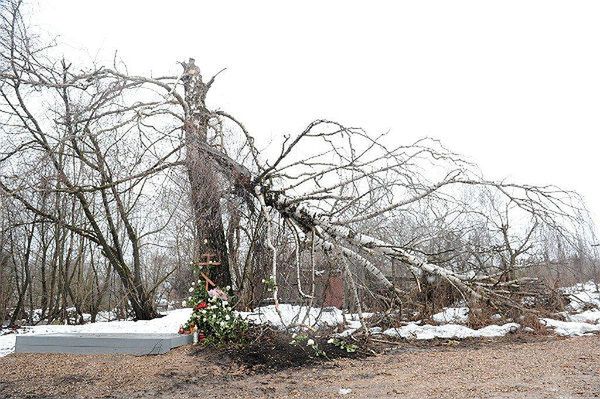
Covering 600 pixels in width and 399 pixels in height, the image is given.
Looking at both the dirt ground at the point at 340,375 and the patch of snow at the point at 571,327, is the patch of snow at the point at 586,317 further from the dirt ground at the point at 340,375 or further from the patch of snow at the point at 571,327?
the dirt ground at the point at 340,375

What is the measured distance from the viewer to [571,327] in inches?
328

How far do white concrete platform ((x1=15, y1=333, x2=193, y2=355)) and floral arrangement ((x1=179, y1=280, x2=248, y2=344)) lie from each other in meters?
0.34

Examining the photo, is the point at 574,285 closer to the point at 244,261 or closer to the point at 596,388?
the point at 596,388

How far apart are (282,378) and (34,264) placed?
421 inches

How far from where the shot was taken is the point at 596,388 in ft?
13.1

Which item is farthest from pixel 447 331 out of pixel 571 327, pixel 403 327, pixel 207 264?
pixel 207 264

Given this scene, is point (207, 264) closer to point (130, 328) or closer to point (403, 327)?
point (130, 328)

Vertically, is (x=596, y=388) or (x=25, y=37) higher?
(x=25, y=37)

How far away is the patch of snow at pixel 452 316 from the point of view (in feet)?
30.0

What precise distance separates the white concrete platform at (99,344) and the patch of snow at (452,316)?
180 inches

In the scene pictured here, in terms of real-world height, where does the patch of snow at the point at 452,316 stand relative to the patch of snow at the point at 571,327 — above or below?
above

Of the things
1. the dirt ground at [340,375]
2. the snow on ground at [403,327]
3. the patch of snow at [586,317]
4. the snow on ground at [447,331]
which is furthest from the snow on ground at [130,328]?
the patch of snow at [586,317]

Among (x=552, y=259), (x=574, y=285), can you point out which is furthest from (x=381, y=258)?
(x=574, y=285)

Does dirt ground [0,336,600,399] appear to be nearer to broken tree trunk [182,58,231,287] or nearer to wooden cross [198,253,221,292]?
wooden cross [198,253,221,292]
